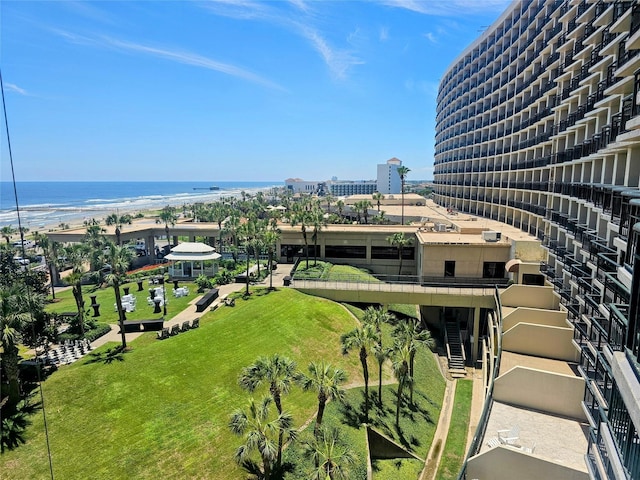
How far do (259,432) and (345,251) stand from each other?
4211 centimetres

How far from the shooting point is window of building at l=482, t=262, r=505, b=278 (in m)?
43.6

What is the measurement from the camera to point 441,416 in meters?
28.8

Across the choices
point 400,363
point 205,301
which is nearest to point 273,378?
point 400,363

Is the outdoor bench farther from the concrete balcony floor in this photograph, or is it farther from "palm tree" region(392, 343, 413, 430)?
the concrete balcony floor

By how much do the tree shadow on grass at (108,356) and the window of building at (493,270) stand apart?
37.1 m

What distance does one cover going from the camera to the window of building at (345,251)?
5738 centimetres

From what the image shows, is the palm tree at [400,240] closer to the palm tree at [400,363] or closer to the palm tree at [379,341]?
the palm tree at [379,341]

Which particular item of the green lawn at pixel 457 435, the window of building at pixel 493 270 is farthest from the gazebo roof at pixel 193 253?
the green lawn at pixel 457 435

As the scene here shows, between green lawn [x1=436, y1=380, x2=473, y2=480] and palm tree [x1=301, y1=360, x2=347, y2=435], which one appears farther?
green lawn [x1=436, y1=380, x2=473, y2=480]

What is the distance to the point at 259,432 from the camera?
654 inches

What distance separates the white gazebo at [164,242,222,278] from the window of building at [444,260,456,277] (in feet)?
95.0

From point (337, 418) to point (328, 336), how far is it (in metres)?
9.88

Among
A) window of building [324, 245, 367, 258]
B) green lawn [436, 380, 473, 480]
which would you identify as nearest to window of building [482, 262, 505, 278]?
green lawn [436, 380, 473, 480]

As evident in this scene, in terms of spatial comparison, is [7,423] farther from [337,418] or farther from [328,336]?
[328,336]
